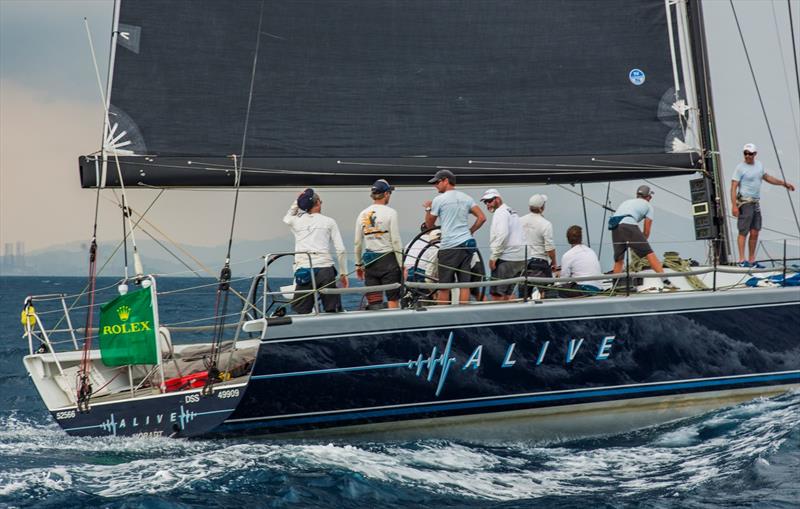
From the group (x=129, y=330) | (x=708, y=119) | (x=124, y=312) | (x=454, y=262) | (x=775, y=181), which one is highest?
(x=708, y=119)

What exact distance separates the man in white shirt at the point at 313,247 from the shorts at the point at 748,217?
4511 millimetres

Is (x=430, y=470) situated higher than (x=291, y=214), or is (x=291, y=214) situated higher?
(x=291, y=214)

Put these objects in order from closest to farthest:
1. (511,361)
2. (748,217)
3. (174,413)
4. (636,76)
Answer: (174,413), (511,361), (636,76), (748,217)

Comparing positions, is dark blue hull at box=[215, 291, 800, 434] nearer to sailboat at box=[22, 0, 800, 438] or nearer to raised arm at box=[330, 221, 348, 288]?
sailboat at box=[22, 0, 800, 438]

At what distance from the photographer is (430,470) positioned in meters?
7.95

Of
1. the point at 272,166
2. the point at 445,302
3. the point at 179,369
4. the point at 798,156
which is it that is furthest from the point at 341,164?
the point at 798,156

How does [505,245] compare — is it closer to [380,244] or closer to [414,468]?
[380,244]

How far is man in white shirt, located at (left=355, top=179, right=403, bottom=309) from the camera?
30.4 feet

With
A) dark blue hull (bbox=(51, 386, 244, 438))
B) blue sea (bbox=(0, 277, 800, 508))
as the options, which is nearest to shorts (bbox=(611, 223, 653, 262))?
blue sea (bbox=(0, 277, 800, 508))

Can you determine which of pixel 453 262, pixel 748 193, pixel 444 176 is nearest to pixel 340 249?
pixel 453 262

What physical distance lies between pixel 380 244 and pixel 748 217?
168 inches

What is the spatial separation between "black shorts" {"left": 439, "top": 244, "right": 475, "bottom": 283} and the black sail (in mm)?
1140

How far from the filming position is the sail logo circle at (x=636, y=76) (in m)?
10.8

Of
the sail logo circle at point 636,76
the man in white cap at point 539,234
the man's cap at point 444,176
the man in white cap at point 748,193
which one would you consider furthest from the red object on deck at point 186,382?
the man in white cap at point 748,193
